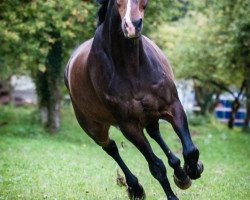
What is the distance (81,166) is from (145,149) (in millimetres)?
6602

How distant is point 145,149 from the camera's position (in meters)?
6.28

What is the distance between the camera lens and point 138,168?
1315 centimetres

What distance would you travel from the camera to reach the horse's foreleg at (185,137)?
600 cm

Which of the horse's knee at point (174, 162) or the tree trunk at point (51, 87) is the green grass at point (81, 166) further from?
the horse's knee at point (174, 162)

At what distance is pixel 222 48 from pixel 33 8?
11.3 metres

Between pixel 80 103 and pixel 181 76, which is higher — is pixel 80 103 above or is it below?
above

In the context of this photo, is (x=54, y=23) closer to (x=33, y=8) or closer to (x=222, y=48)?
(x=33, y=8)

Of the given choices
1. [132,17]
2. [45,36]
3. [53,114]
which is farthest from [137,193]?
[53,114]

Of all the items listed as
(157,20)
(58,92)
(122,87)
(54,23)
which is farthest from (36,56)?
(122,87)

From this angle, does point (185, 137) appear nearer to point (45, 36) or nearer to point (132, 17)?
point (132, 17)

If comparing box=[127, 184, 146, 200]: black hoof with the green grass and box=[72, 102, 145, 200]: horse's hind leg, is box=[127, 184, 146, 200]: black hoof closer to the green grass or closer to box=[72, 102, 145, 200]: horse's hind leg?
box=[72, 102, 145, 200]: horse's hind leg

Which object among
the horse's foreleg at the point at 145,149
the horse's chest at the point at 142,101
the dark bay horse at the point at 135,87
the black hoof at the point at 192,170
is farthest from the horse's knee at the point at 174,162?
the horse's chest at the point at 142,101

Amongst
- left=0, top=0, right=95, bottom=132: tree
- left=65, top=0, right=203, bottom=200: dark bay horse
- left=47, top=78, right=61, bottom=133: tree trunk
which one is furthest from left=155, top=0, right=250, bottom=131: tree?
left=65, top=0, right=203, bottom=200: dark bay horse

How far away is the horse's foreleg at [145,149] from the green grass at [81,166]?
169 centimetres
